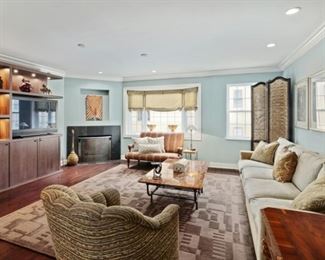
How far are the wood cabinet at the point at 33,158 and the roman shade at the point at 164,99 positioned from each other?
248 centimetres

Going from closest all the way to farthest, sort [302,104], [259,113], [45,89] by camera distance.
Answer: [302,104]
[259,113]
[45,89]

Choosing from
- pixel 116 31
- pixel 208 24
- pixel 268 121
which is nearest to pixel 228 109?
pixel 268 121

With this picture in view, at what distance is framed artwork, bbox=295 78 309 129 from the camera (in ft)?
11.5

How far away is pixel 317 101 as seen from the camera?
3.15 meters

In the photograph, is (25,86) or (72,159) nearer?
(25,86)

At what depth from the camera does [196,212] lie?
119 inches

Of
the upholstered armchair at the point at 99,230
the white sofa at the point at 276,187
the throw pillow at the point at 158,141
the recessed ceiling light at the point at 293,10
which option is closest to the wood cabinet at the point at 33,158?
the throw pillow at the point at 158,141

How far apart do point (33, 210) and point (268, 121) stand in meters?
4.69

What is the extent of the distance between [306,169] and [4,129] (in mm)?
4999

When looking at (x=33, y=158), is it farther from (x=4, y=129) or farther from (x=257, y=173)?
(x=257, y=173)

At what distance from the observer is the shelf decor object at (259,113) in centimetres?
477

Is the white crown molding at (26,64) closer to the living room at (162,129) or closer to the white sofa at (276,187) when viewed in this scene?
the living room at (162,129)

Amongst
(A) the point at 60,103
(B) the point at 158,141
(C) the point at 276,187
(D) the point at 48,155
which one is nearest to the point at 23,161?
(D) the point at 48,155

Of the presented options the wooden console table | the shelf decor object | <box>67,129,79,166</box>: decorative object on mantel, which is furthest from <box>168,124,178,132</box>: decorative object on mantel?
the wooden console table
